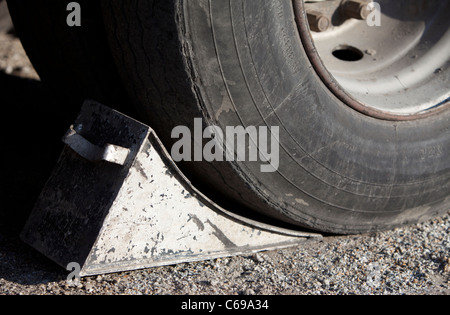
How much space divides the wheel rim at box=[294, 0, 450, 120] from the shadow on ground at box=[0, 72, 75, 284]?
34.6 inches

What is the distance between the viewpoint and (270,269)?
5.89 feet

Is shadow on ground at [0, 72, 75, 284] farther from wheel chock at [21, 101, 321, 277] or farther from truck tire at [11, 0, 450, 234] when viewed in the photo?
truck tire at [11, 0, 450, 234]

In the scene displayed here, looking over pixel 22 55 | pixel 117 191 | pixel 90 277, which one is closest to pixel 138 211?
pixel 117 191

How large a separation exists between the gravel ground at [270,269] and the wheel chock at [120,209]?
42 mm

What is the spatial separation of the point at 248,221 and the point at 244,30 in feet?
1.74

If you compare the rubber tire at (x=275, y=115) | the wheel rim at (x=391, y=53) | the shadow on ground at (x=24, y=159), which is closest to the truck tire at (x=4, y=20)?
the shadow on ground at (x=24, y=159)

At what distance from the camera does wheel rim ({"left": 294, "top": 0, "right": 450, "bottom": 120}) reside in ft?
6.54

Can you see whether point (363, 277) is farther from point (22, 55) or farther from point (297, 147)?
point (22, 55)

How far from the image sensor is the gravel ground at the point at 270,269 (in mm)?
1664

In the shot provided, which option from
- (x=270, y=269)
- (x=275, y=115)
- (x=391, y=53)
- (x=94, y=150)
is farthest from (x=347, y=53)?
(x=94, y=150)

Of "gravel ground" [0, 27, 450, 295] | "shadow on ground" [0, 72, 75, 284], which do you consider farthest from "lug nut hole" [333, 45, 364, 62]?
"shadow on ground" [0, 72, 75, 284]

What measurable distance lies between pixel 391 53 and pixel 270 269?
2.84 ft

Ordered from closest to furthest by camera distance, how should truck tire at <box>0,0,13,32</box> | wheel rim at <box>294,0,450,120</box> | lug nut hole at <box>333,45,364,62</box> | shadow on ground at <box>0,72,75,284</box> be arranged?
1. shadow on ground at <box>0,72,75,284</box>
2. wheel rim at <box>294,0,450,120</box>
3. lug nut hole at <box>333,45,364,62</box>
4. truck tire at <box>0,0,13,32</box>

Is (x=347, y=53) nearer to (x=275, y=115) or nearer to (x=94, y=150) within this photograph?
(x=275, y=115)
